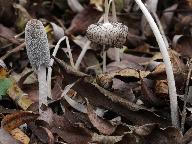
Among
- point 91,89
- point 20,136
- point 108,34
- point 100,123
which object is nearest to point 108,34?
point 108,34

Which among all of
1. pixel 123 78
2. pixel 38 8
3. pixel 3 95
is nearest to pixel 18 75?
pixel 3 95

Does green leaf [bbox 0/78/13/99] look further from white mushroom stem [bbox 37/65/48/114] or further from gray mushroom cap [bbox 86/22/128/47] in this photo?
gray mushroom cap [bbox 86/22/128/47]

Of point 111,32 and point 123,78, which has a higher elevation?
point 111,32

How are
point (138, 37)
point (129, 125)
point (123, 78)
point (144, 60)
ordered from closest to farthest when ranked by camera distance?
point (129, 125) → point (123, 78) → point (144, 60) → point (138, 37)

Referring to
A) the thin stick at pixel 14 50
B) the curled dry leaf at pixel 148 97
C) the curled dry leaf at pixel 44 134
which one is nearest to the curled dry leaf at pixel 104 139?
the curled dry leaf at pixel 44 134

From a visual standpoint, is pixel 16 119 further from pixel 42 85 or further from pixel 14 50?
pixel 14 50

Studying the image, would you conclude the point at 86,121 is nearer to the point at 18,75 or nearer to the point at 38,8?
the point at 18,75

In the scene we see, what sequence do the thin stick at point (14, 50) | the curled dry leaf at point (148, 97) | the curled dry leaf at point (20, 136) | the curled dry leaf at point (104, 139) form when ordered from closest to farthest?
the curled dry leaf at point (104, 139) < the curled dry leaf at point (20, 136) < the curled dry leaf at point (148, 97) < the thin stick at point (14, 50)

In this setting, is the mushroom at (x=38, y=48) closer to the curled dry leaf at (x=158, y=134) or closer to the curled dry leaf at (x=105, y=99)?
the curled dry leaf at (x=105, y=99)
